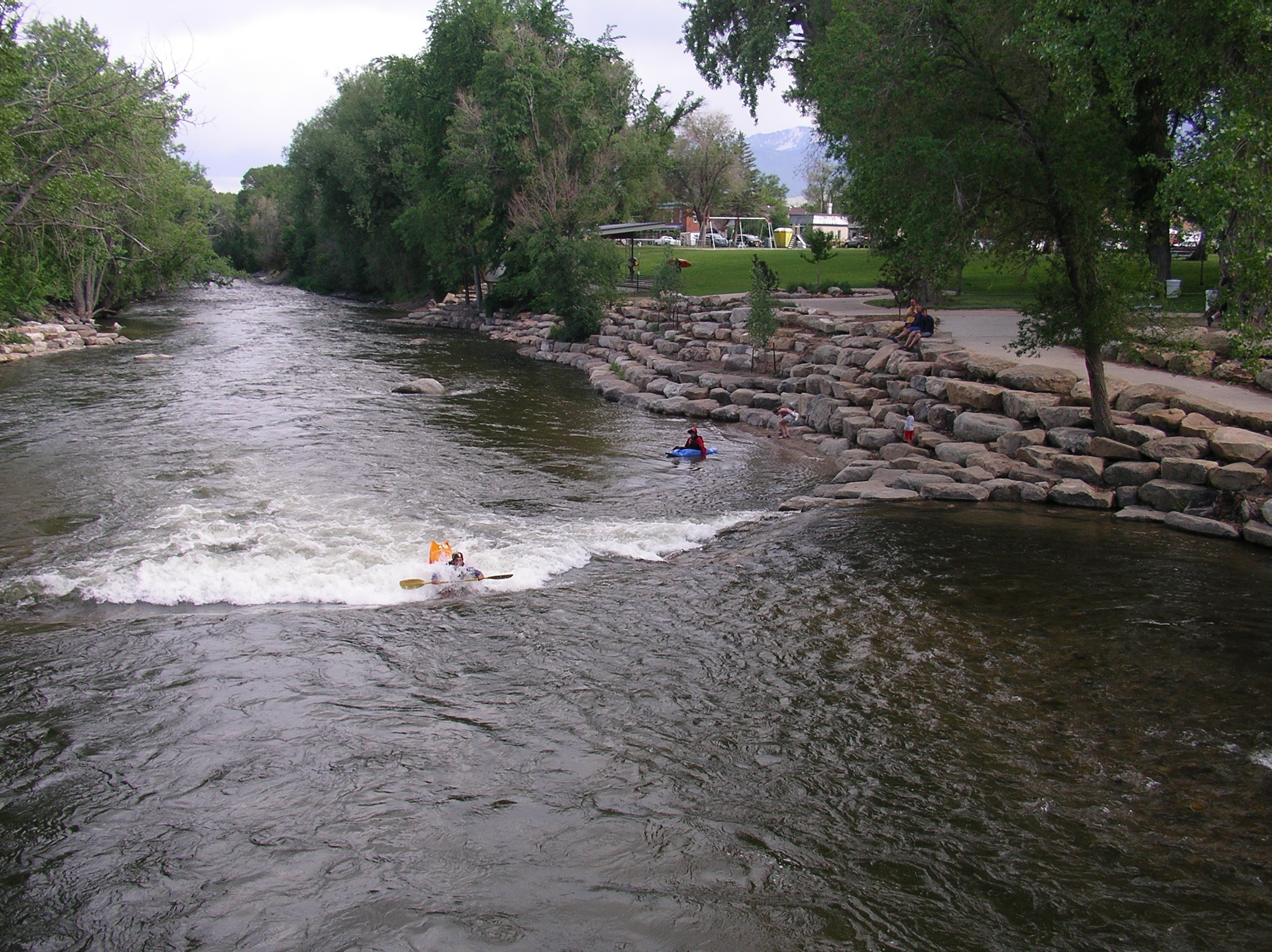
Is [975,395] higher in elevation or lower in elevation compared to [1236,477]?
higher

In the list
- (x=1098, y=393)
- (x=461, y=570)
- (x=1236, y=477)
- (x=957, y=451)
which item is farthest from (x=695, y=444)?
(x=1236, y=477)

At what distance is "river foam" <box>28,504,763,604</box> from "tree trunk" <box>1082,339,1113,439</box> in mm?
6125

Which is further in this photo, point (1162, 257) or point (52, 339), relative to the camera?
point (52, 339)

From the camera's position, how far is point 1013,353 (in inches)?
768

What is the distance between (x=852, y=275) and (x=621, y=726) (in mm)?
36021

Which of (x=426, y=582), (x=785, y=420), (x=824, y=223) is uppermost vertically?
(x=824, y=223)

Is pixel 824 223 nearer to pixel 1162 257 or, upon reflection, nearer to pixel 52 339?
pixel 1162 257

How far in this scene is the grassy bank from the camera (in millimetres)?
27033

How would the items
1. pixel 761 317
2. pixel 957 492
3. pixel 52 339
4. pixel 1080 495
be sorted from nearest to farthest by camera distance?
1. pixel 1080 495
2. pixel 957 492
3. pixel 761 317
4. pixel 52 339

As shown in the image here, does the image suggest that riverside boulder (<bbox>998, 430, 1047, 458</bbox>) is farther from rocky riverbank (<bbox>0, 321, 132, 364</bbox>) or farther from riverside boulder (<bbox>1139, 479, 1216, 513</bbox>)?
rocky riverbank (<bbox>0, 321, 132, 364</bbox>)

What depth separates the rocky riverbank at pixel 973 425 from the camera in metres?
13.3

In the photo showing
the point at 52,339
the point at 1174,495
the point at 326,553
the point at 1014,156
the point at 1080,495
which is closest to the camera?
the point at 326,553

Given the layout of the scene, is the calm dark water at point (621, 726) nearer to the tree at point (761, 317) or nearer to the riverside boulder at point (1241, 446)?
the riverside boulder at point (1241, 446)

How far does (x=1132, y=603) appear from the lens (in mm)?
10492
